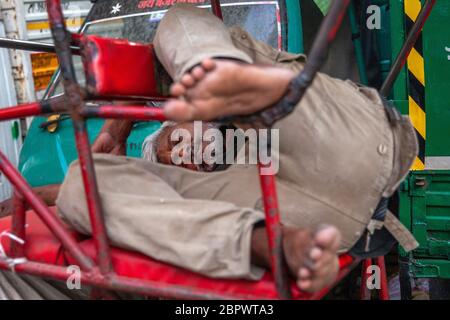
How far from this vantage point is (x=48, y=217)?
1.59 meters

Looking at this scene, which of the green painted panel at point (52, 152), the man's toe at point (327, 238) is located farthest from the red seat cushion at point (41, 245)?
the green painted panel at point (52, 152)

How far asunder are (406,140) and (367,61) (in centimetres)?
141

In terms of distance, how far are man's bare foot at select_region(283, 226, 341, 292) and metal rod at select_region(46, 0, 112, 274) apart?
478 millimetres

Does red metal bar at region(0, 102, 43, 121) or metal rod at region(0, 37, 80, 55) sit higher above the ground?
metal rod at region(0, 37, 80, 55)

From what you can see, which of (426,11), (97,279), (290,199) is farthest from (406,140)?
(97,279)

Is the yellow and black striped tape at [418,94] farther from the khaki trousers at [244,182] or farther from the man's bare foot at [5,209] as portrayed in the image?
the man's bare foot at [5,209]

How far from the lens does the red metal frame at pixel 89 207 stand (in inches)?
54.8

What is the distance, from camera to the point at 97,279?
4.97 feet

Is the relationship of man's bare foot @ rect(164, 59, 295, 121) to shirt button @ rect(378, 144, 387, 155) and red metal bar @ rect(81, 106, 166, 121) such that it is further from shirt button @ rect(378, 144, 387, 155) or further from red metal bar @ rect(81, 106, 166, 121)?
shirt button @ rect(378, 144, 387, 155)

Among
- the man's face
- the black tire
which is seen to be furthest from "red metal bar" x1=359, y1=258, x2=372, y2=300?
the man's face

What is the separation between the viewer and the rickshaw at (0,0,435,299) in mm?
1378

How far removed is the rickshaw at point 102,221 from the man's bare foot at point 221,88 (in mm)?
38

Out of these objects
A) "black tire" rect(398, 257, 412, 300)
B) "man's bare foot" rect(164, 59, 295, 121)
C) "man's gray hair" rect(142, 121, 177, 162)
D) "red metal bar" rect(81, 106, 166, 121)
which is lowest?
"black tire" rect(398, 257, 412, 300)
